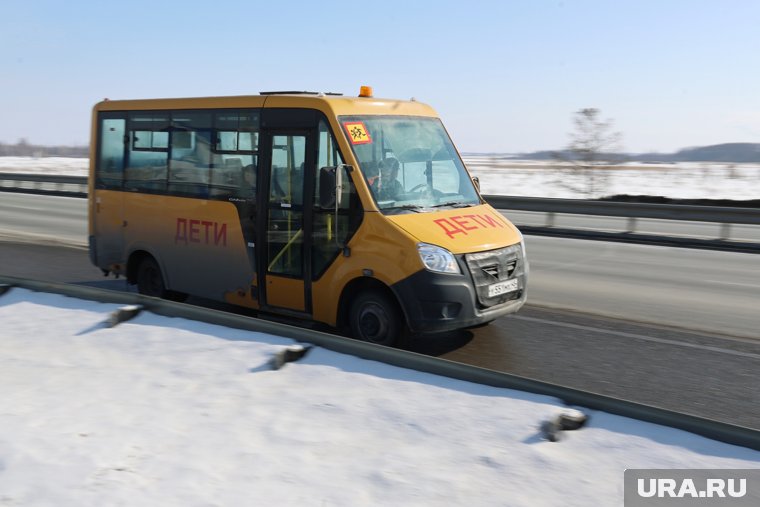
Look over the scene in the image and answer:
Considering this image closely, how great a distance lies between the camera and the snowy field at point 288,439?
3.25 meters

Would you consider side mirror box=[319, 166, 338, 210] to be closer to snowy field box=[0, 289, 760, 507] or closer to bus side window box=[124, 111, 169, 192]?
snowy field box=[0, 289, 760, 507]

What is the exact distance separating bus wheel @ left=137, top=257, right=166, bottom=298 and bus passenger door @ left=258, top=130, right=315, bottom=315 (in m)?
1.87

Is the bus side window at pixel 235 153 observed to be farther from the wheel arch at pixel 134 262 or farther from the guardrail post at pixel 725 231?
the guardrail post at pixel 725 231

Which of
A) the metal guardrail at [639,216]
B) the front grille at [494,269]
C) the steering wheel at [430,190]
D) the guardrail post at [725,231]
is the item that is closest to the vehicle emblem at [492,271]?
the front grille at [494,269]

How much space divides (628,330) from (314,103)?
4.09 m

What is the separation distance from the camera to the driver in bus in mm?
7297

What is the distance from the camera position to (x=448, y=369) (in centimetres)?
421

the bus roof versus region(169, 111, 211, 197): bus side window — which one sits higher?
the bus roof

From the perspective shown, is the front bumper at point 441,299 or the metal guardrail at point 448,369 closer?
the metal guardrail at point 448,369

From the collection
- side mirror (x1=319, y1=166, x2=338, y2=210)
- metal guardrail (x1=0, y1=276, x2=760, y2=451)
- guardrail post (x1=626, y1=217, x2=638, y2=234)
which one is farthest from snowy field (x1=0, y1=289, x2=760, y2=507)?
guardrail post (x1=626, y1=217, x2=638, y2=234)

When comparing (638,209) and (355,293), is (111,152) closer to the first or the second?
(355,293)

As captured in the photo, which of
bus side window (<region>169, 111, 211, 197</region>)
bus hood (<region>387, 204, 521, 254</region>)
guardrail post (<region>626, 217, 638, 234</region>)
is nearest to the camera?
bus hood (<region>387, 204, 521, 254</region>)

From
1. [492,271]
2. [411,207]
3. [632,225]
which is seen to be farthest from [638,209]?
[411,207]

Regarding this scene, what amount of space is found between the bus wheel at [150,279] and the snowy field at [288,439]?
14.9 feet
